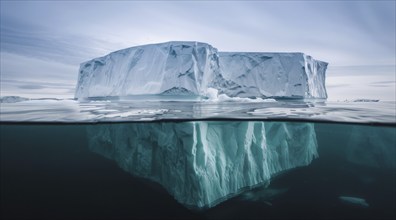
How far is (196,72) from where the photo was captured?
18.3 metres

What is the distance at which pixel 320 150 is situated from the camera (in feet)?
125

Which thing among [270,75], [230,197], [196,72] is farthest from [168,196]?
[270,75]

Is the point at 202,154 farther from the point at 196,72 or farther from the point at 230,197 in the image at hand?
the point at 196,72

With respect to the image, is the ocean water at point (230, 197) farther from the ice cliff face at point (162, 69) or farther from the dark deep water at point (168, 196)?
the ice cliff face at point (162, 69)

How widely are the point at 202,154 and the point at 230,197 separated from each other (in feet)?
8.19

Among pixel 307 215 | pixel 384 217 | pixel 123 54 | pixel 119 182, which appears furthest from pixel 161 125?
pixel 123 54

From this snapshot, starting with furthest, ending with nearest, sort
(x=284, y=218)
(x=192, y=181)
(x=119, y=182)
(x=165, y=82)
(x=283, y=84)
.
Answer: (x=283, y=84) → (x=165, y=82) → (x=119, y=182) → (x=284, y=218) → (x=192, y=181)

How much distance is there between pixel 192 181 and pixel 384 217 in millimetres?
11691

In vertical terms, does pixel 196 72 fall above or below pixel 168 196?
above

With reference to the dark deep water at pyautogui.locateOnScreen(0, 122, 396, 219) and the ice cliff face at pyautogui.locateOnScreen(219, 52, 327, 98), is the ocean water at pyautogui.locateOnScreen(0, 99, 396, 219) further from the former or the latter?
the ice cliff face at pyautogui.locateOnScreen(219, 52, 327, 98)

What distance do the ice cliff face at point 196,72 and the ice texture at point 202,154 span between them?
8.08 metres

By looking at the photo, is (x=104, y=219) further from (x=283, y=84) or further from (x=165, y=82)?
(x=283, y=84)

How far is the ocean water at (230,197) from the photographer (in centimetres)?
885

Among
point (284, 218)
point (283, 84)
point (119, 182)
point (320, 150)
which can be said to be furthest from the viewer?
point (320, 150)
